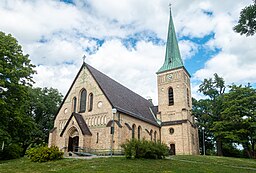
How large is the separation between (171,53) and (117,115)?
20663mm

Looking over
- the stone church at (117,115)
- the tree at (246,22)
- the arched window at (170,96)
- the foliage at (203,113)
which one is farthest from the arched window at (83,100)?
the tree at (246,22)

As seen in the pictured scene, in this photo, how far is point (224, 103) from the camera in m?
36.1

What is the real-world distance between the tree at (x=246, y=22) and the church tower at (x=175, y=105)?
24.1 metres

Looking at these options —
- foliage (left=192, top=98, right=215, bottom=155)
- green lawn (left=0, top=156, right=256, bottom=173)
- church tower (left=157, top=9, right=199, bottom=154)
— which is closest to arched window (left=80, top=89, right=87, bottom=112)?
green lawn (left=0, top=156, right=256, bottom=173)

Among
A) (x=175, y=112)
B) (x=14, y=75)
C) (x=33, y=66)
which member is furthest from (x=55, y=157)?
(x=175, y=112)

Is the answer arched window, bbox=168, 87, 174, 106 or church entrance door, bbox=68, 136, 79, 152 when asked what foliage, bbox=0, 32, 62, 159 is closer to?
church entrance door, bbox=68, 136, 79, 152

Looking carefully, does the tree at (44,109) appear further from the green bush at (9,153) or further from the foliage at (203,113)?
the foliage at (203,113)

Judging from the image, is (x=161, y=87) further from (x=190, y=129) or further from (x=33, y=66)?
(x=33, y=66)

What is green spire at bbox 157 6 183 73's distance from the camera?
136 ft

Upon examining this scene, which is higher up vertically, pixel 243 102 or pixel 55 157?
pixel 243 102

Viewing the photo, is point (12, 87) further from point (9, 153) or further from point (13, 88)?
point (9, 153)

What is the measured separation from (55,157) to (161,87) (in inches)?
989

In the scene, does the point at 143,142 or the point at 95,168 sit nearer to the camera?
the point at 95,168

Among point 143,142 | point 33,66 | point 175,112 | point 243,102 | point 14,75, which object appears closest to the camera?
point 143,142
